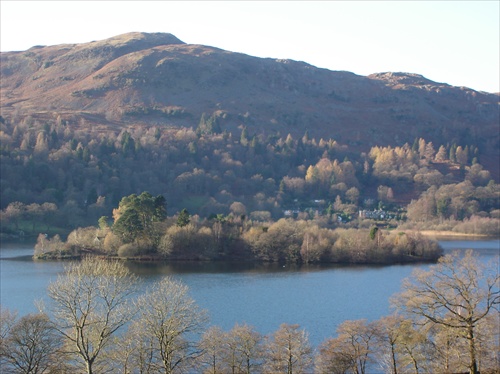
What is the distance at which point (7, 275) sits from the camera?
69.4 metres

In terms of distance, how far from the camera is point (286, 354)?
30.8 meters

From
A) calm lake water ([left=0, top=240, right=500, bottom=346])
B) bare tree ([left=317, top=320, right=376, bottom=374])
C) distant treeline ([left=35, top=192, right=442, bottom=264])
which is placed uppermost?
distant treeline ([left=35, top=192, right=442, bottom=264])

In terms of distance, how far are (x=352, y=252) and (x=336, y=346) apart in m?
57.2

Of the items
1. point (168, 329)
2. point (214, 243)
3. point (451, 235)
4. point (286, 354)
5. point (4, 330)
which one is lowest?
point (286, 354)

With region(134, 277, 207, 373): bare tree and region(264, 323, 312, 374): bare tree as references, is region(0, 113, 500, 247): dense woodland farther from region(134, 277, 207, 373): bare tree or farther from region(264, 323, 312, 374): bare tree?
region(264, 323, 312, 374): bare tree

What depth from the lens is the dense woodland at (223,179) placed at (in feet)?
412

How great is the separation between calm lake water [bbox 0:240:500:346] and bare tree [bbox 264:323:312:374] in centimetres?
1091

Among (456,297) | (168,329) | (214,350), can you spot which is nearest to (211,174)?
(214,350)

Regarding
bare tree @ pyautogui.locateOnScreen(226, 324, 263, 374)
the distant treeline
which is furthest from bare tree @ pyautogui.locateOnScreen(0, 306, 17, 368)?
the distant treeline

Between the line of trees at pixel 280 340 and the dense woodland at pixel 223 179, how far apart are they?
6468 cm

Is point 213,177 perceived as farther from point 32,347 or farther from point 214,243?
point 32,347

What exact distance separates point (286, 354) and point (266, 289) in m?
32.8

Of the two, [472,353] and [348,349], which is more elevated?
[472,353]

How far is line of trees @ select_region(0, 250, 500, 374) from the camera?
28.2 meters
